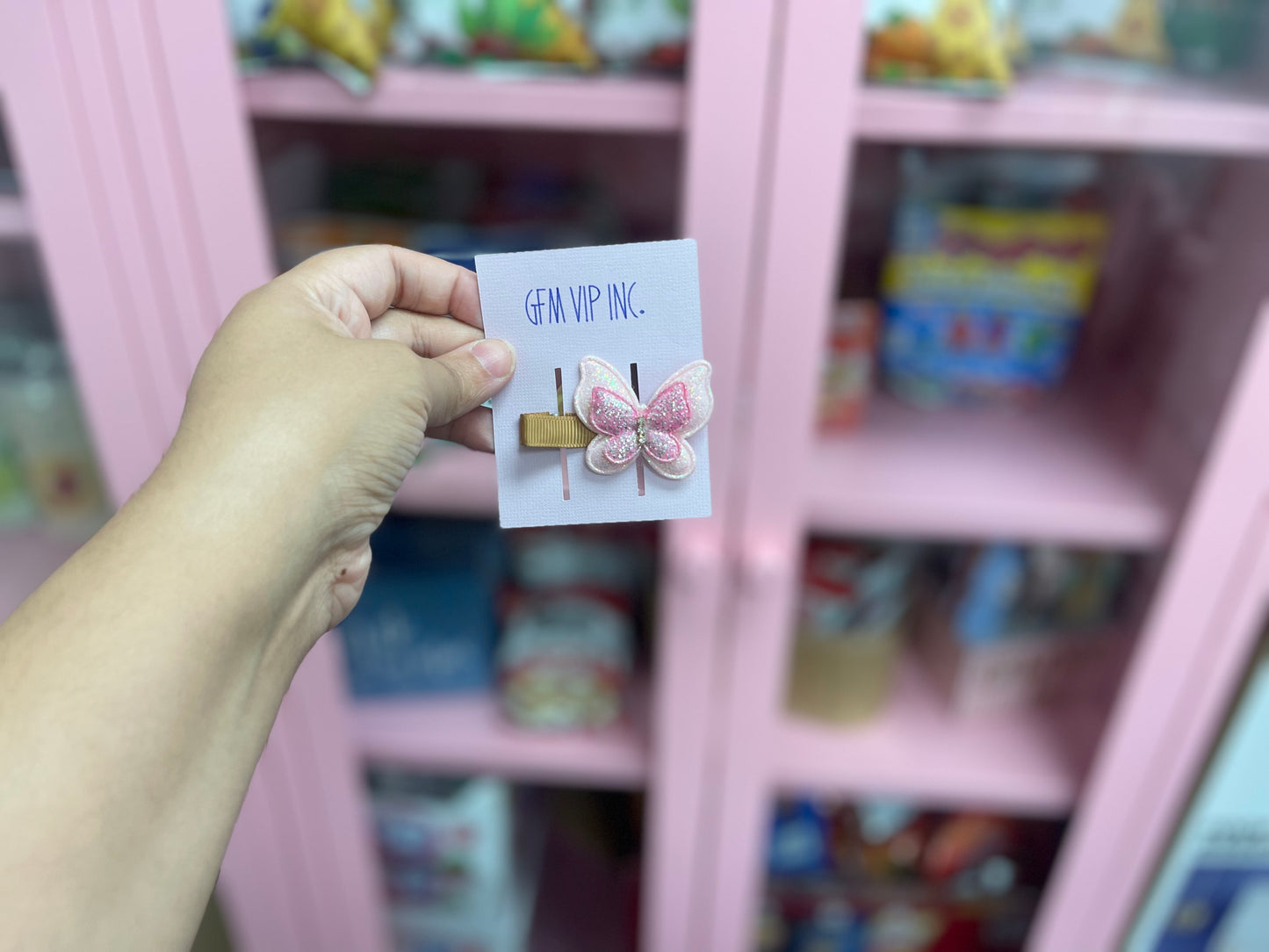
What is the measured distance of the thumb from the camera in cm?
45

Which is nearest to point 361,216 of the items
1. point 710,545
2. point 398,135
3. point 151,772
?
point 398,135

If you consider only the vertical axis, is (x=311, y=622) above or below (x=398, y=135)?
below

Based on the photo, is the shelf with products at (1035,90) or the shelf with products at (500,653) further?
the shelf with products at (500,653)

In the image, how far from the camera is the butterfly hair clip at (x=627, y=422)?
46cm

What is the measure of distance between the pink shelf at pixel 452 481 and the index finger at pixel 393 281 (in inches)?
9.0

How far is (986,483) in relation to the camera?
30.1 inches

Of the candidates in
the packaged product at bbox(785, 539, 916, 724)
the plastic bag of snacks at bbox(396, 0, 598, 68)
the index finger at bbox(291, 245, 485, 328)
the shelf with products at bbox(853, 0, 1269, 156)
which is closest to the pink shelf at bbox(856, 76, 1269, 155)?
the shelf with products at bbox(853, 0, 1269, 156)

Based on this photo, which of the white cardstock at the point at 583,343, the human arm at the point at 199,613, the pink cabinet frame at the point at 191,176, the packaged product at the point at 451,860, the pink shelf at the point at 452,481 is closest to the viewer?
the human arm at the point at 199,613

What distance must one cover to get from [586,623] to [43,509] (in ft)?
1.89

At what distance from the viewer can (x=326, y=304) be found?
0.47 m

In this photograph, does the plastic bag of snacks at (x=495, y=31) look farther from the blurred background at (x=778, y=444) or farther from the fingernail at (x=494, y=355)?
the fingernail at (x=494, y=355)

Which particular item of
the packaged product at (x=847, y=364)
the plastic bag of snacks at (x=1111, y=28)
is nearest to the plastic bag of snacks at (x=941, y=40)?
the plastic bag of snacks at (x=1111, y=28)

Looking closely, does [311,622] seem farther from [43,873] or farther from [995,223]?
[995,223]

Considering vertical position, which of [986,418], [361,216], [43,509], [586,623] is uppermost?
[361,216]
